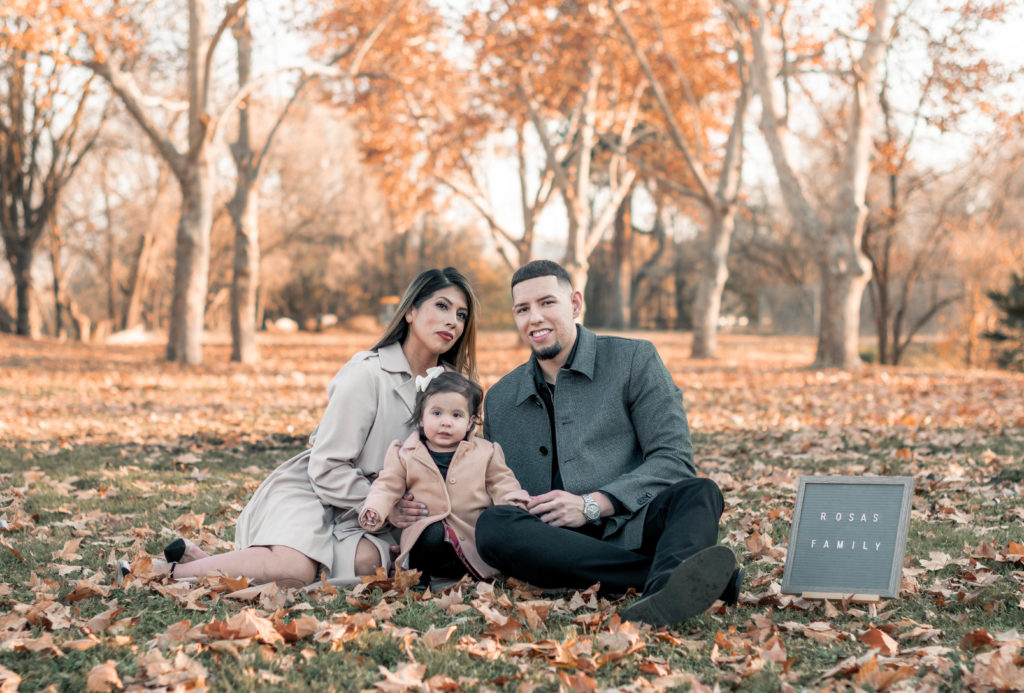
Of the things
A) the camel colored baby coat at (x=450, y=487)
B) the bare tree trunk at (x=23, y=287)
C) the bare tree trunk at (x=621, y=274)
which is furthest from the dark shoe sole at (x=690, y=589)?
the bare tree trunk at (x=621, y=274)

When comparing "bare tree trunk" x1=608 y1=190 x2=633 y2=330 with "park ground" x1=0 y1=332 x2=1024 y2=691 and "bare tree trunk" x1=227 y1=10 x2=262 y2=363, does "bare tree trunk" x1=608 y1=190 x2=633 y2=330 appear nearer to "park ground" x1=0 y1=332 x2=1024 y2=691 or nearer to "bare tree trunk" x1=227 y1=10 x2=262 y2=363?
"bare tree trunk" x1=227 y1=10 x2=262 y2=363

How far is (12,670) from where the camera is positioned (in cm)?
297

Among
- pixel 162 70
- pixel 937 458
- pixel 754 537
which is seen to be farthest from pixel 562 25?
pixel 754 537

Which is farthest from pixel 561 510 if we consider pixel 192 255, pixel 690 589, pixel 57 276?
pixel 57 276

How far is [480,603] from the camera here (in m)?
3.74

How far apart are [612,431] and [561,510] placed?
0.50m

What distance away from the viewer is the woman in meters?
4.04

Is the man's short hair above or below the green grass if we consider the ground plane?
above

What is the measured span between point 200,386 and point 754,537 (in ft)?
34.5

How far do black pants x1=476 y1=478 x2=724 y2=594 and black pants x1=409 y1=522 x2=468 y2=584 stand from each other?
0.77 ft

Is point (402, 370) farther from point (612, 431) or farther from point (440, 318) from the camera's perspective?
point (612, 431)

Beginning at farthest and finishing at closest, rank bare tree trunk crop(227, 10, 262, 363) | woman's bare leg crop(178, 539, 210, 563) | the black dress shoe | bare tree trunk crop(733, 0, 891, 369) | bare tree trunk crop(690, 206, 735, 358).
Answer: bare tree trunk crop(690, 206, 735, 358), bare tree trunk crop(227, 10, 262, 363), bare tree trunk crop(733, 0, 891, 369), woman's bare leg crop(178, 539, 210, 563), the black dress shoe

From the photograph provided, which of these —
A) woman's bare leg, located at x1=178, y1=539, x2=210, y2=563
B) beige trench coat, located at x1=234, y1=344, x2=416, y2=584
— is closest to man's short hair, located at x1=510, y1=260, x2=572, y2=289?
beige trench coat, located at x1=234, y1=344, x2=416, y2=584

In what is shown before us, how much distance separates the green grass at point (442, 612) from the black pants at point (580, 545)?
0.65 ft
